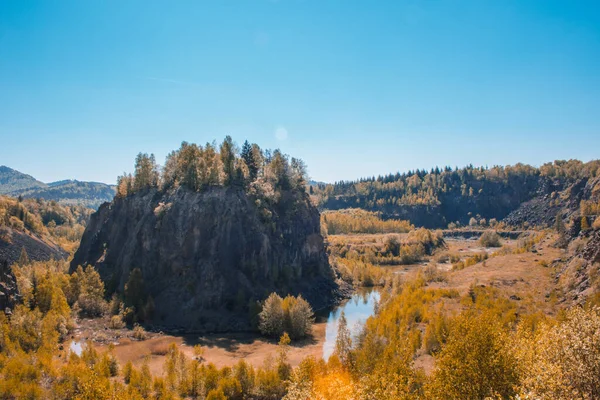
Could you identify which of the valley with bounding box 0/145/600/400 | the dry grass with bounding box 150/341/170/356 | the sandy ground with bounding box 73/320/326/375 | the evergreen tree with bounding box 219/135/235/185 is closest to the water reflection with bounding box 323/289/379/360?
the valley with bounding box 0/145/600/400

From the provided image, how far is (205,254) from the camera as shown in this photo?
296 feet

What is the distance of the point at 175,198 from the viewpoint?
317 feet

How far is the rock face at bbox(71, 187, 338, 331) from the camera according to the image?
84438mm

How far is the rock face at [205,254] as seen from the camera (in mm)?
84438

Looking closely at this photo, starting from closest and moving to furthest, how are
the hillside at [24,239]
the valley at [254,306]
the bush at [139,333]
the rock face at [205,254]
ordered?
1. the valley at [254,306]
2. the bush at [139,333]
3. the rock face at [205,254]
4. the hillside at [24,239]

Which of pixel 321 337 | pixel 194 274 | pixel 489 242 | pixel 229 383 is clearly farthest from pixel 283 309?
pixel 489 242

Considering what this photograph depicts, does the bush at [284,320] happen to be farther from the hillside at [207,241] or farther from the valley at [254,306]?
the hillside at [207,241]

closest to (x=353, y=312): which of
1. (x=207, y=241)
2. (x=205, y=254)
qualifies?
(x=205, y=254)

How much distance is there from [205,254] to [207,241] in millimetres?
3316

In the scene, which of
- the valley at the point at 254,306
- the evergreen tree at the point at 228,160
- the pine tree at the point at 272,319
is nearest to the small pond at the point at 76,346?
the valley at the point at 254,306

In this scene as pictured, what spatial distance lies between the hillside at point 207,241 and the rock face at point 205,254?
249mm

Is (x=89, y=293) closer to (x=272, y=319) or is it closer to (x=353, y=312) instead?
(x=272, y=319)

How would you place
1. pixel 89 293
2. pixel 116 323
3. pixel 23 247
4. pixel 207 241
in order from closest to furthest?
pixel 116 323 < pixel 89 293 < pixel 207 241 < pixel 23 247

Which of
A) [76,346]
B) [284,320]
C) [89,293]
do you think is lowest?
[76,346]
